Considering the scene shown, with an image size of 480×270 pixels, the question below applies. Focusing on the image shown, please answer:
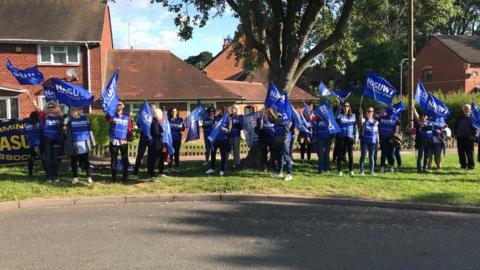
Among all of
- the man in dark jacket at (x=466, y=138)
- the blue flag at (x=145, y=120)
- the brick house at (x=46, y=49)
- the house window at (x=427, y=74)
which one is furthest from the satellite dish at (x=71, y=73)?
the house window at (x=427, y=74)

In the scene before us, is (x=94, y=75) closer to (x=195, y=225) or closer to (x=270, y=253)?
(x=195, y=225)

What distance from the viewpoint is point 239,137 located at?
42.9 ft

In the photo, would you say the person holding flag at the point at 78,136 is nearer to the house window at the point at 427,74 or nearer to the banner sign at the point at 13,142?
the banner sign at the point at 13,142

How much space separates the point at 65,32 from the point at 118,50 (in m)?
5.37

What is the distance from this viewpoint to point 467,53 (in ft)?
143

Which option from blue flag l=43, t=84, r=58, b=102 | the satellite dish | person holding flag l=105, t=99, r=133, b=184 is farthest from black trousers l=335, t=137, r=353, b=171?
the satellite dish

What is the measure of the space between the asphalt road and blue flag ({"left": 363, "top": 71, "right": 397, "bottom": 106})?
4.26 m

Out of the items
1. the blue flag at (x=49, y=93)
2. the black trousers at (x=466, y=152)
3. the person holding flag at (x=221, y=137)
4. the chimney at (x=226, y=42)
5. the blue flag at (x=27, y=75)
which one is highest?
the chimney at (x=226, y=42)

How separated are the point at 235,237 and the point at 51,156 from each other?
5471mm

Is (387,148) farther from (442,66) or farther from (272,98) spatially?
(442,66)

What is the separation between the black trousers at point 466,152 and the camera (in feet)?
43.7

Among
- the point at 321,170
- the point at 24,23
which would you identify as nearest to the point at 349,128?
the point at 321,170

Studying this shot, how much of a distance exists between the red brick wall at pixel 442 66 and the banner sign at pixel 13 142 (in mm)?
38588

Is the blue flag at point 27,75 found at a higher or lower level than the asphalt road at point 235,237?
higher
